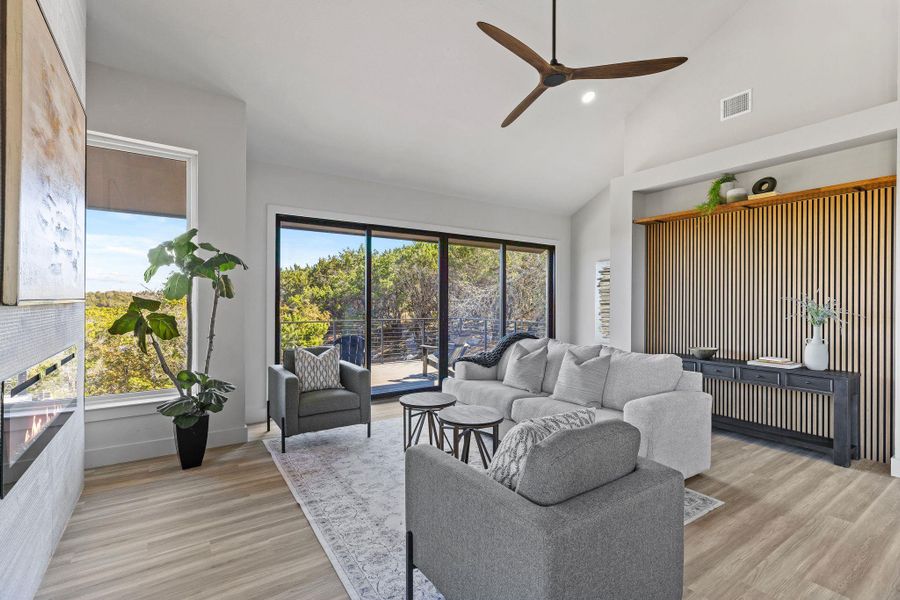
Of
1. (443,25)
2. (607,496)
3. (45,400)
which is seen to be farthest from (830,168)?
(45,400)

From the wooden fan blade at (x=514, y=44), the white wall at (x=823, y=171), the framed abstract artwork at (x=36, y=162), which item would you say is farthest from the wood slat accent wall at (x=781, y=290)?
the framed abstract artwork at (x=36, y=162)

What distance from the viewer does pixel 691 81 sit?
4883mm

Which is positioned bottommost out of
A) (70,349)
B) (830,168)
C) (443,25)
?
(70,349)

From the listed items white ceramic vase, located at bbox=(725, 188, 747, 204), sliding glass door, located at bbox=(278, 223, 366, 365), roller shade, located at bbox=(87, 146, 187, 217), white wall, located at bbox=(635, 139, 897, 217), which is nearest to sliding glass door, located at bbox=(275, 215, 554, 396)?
sliding glass door, located at bbox=(278, 223, 366, 365)

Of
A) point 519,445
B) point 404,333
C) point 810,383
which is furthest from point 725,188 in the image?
point 519,445

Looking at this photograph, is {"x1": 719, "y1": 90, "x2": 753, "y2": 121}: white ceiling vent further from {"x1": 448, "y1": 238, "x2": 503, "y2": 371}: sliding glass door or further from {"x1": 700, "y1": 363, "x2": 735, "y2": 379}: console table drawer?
{"x1": 448, "y1": 238, "x2": 503, "y2": 371}: sliding glass door

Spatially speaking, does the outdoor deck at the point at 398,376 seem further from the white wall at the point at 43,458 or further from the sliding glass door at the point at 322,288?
the white wall at the point at 43,458

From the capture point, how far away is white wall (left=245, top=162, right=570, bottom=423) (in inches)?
189

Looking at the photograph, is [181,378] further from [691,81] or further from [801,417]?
[691,81]

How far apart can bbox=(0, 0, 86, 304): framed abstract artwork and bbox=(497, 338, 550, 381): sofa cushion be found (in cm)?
336

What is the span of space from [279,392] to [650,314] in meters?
4.21

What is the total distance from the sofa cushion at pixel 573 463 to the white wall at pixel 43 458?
1.82 metres

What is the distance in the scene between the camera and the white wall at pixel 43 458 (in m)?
1.62

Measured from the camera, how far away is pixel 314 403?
12.5 ft
